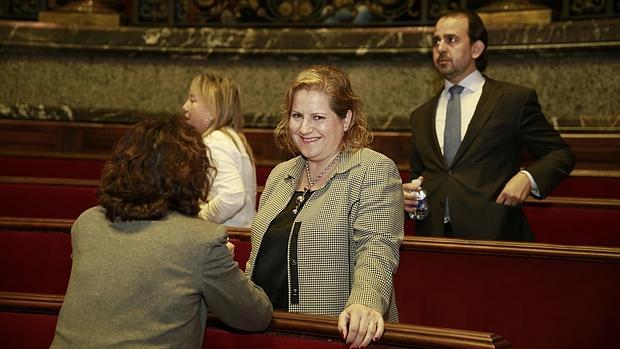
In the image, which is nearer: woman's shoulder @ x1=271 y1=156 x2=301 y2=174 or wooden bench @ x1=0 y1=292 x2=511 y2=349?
wooden bench @ x1=0 y1=292 x2=511 y2=349

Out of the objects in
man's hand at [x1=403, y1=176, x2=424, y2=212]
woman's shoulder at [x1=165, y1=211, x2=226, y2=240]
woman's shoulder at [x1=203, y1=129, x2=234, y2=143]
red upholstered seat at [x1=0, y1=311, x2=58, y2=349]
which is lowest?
red upholstered seat at [x1=0, y1=311, x2=58, y2=349]

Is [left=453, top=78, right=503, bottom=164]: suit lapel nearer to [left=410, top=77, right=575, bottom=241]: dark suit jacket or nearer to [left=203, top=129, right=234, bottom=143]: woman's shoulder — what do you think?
[left=410, top=77, right=575, bottom=241]: dark suit jacket

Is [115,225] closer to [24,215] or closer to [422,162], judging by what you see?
[422,162]

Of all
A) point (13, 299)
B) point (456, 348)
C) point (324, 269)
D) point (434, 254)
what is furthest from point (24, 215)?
point (456, 348)

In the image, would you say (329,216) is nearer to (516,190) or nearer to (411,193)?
(411,193)

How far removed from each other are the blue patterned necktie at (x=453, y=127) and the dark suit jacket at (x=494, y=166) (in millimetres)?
48

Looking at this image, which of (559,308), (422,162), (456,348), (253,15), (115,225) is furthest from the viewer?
(253,15)

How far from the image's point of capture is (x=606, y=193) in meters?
3.74

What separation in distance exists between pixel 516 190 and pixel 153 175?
1371 mm

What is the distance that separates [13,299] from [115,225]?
421mm

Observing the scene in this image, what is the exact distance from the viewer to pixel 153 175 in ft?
5.91

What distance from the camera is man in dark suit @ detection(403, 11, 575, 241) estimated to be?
2.86 m

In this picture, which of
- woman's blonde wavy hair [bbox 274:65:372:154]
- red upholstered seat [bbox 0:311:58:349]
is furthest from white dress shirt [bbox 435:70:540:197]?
red upholstered seat [bbox 0:311:58:349]

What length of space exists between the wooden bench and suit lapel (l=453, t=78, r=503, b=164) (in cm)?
130
